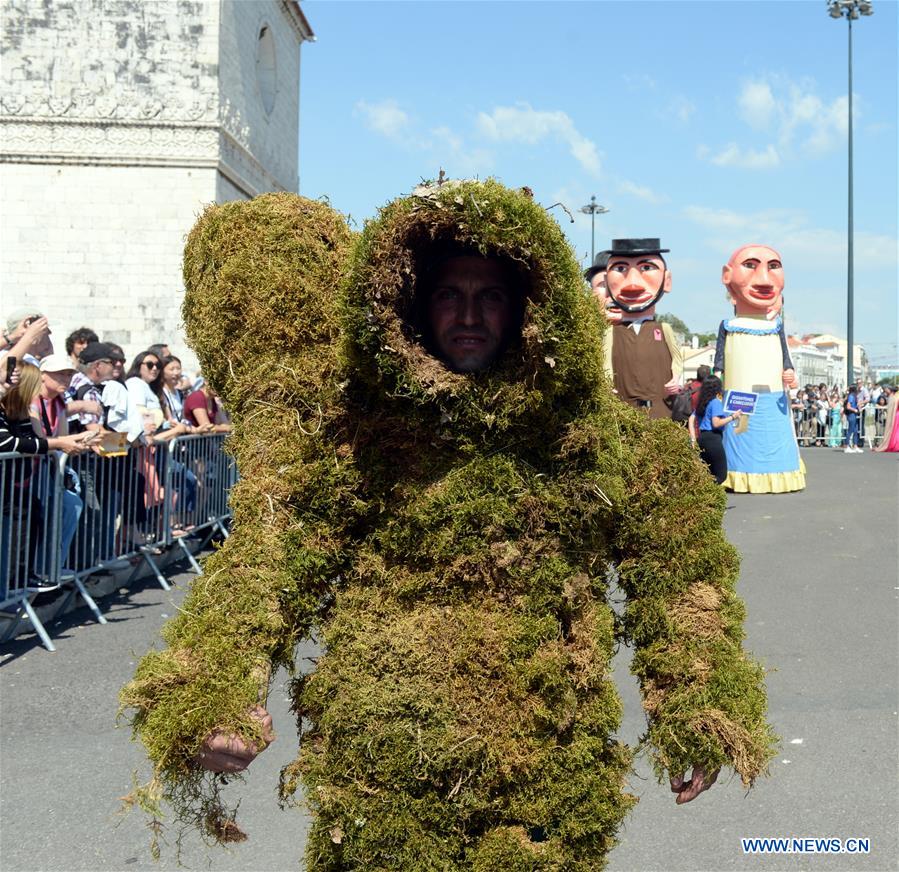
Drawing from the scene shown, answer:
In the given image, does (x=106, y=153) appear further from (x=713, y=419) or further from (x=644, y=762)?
(x=644, y=762)

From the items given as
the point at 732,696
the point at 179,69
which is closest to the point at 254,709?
the point at 732,696

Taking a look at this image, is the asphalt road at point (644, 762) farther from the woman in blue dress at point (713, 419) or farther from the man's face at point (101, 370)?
the woman in blue dress at point (713, 419)

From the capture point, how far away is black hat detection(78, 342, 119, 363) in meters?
8.48

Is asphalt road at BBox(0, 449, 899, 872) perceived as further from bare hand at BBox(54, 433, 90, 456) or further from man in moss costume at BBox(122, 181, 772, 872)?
bare hand at BBox(54, 433, 90, 456)

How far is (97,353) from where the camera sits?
8.51 meters

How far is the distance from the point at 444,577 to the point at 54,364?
18.5ft

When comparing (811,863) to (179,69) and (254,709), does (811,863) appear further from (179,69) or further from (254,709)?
(179,69)

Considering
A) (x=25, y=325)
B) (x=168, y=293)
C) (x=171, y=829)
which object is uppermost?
(x=168, y=293)

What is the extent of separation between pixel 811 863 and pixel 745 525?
7.76 m

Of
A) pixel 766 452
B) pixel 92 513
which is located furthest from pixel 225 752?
pixel 766 452

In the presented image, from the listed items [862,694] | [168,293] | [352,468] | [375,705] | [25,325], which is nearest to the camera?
[375,705]

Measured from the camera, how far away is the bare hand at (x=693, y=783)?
2.51m

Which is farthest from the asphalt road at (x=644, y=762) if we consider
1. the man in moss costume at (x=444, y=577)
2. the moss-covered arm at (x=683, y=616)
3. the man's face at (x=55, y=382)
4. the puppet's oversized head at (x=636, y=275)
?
the puppet's oversized head at (x=636, y=275)

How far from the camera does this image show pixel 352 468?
2430 millimetres
